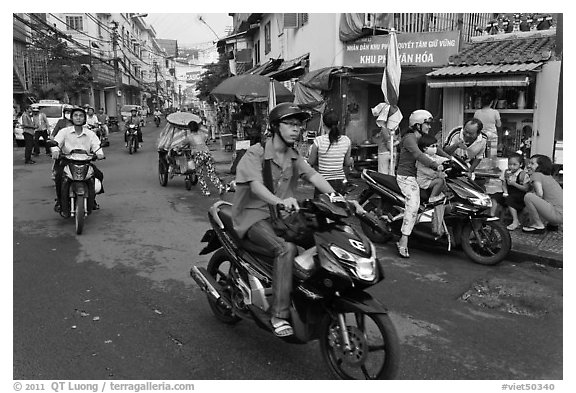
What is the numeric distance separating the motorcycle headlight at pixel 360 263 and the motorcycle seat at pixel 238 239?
0.51m

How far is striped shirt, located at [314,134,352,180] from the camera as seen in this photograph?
6496 millimetres

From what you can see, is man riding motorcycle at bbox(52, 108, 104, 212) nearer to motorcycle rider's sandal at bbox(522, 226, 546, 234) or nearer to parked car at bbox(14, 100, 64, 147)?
motorcycle rider's sandal at bbox(522, 226, 546, 234)

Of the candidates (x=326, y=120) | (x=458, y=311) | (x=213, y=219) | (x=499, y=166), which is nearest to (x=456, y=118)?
(x=499, y=166)

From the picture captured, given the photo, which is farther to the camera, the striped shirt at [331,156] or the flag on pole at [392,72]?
the flag on pole at [392,72]

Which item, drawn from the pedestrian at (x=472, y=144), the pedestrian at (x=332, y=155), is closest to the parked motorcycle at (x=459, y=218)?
the pedestrian at (x=332, y=155)

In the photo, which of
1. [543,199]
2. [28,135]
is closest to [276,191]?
[543,199]

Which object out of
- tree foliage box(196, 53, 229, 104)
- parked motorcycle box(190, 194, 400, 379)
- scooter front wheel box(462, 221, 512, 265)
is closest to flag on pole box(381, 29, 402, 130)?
scooter front wheel box(462, 221, 512, 265)

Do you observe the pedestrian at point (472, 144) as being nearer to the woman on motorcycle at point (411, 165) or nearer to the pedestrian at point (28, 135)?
the woman on motorcycle at point (411, 165)

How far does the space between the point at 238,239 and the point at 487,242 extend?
328cm

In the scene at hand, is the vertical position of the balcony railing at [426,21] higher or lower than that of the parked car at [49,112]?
higher

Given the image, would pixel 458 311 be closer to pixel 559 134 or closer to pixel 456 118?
pixel 559 134

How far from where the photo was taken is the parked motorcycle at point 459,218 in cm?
564

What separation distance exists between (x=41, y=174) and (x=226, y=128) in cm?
1332

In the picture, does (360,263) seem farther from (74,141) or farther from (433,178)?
(74,141)
